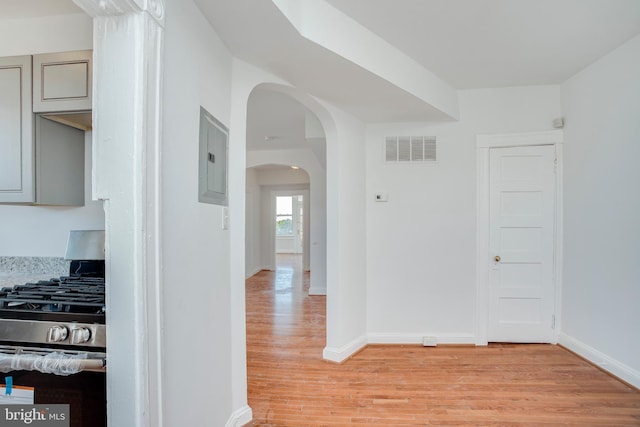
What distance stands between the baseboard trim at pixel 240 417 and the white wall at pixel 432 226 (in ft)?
5.28

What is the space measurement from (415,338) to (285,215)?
29.4 feet

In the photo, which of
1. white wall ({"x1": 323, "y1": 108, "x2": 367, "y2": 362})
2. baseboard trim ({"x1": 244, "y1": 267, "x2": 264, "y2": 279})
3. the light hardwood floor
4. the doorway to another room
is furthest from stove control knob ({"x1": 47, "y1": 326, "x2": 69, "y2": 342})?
the doorway to another room

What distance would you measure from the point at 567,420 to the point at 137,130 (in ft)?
9.53

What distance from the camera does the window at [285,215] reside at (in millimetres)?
11711

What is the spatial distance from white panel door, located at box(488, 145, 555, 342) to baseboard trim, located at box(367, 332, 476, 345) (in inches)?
11.0

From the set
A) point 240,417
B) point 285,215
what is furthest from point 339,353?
point 285,215

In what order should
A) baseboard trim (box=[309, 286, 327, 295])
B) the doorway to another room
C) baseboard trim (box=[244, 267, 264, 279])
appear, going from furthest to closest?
the doorway to another room → baseboard trim (box=[244, 267, 264, 279]) → baseboard trim (box=[309, 286, 327, 295])

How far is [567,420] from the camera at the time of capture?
6.57ft

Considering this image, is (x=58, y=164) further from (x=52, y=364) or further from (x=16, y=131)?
(x=52, y=364)

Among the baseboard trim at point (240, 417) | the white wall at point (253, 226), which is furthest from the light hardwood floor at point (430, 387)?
the white wall at point (253, 226)

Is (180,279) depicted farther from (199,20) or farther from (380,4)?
(380,4)

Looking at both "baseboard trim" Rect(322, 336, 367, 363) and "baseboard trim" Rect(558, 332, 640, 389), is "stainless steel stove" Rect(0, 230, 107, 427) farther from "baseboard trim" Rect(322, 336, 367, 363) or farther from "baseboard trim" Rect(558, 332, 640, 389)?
"baseboard trim" Rect(558, 332, 640, 389)

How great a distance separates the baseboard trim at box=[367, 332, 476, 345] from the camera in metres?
3.19

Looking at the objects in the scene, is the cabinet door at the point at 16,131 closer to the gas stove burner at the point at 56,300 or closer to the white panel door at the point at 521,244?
the gas stove burner at the point at 56,300
